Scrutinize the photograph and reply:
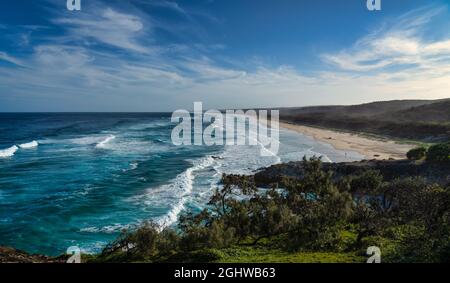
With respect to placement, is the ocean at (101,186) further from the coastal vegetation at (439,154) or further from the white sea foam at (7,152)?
the coastal vegetation at (439,154)

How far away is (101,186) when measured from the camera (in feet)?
108

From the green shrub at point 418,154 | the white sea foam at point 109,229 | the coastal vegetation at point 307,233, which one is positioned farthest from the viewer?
the green shrub at point 418,154

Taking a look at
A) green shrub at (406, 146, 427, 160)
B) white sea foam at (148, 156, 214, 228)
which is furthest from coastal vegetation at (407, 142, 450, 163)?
white sea foam at (148, 156, 214, 228)

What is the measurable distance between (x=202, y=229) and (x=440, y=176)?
74.6ft

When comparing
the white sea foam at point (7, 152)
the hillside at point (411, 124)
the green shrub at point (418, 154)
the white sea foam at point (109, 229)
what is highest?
the hillside at point (411, 124)

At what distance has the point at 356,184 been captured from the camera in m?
23.5

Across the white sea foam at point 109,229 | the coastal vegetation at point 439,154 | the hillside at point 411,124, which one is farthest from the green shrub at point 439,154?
the hillside at point 411,124

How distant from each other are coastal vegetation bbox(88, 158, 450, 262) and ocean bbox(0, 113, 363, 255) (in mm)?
6265

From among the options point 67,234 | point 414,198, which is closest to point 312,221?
point 414,198

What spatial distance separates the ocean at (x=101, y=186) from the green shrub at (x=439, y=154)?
41.3ft

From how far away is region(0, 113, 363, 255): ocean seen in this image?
73.0 ft

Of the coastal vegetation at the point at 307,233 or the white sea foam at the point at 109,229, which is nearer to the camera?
the coastal vegetation at the point at 307,233

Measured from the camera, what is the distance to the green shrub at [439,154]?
101 ft
